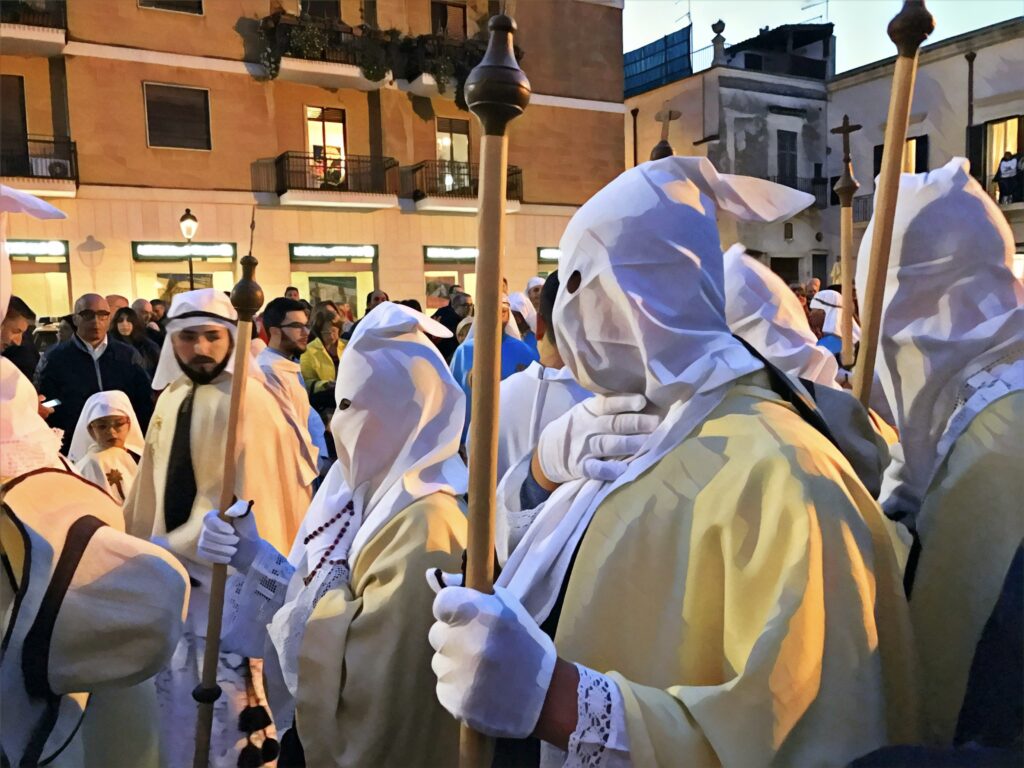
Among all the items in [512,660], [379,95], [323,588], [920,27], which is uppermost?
[379,95]

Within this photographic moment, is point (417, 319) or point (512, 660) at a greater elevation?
point (417, 319)

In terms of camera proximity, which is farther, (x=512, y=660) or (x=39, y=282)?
(x=39, y=282)

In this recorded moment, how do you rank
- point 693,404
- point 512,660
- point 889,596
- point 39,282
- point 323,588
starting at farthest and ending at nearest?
1. point 39,282
2. point 323,588
3. point 693,404
4. point 889,596
5. point 512,660

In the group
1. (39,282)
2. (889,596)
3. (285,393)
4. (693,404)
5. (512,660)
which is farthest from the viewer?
(39,282)

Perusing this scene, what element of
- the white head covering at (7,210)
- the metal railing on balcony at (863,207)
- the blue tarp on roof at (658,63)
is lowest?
the white head covering at (7,210)

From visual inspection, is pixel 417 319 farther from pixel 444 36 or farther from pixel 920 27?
pixel 444 36

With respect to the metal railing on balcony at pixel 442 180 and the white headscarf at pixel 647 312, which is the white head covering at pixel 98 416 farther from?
the metal railing on balcony at pixel 442 180

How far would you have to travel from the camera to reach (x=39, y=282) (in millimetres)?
14633

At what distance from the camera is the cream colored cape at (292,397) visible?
404 centimetres

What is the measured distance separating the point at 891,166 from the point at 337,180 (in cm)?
1687

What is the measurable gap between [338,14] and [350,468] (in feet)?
55.9

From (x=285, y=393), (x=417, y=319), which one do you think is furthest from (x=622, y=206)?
(x=285, y=393)

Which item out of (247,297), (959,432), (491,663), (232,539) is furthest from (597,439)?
(232,539)

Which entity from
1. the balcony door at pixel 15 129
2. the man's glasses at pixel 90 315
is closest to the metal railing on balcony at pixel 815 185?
the balcony door at pixel 15 129
